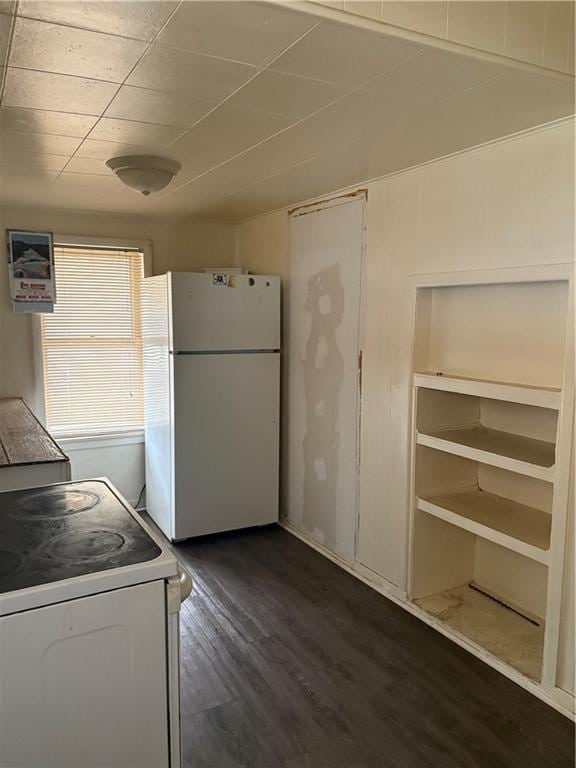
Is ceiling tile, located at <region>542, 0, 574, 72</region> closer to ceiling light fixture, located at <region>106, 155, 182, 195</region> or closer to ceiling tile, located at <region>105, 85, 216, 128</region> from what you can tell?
ceiling tile, located at <region>105, 85, 216, 128</region>

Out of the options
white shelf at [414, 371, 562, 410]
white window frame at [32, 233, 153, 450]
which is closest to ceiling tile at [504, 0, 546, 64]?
white shelf at [414, 371, 562, 410]

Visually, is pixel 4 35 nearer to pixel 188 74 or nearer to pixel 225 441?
pixel 188 74

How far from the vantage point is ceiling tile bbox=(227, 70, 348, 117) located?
1.68 metres

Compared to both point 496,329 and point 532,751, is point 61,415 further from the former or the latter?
point 532,751

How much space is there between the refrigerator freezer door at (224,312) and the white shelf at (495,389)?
1.37 m

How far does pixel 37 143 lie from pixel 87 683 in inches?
82.5

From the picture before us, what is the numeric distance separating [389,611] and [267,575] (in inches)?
30.1

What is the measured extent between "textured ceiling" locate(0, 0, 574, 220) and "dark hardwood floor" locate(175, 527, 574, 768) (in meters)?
2.20

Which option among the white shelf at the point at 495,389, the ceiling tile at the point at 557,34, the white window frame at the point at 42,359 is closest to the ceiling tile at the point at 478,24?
the ceiling tile at the point at 557,34

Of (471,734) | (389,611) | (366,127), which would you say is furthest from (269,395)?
(471,734)

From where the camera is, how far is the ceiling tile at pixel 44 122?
78.2 inches

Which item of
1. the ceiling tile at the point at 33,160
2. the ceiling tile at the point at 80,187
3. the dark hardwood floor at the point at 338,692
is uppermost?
the ceiling tile at the point at 80,187

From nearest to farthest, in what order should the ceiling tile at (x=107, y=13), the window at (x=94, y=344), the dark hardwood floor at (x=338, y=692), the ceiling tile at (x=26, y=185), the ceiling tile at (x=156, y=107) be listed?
the ceiling tile at (x=107, y=13) < the ceiling tile at (x=156, y=107) < the dark hardwood floor at (x=338, y=692) < the ceiling tile at (x=26, y=185) < the window at (x=94, y=344)

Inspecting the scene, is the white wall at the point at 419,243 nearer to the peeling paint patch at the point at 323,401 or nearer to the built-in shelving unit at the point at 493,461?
the built-in shelving unit at the point at 493,461
